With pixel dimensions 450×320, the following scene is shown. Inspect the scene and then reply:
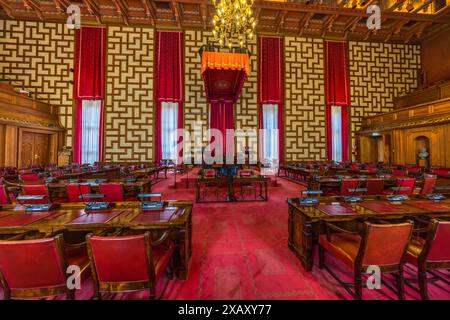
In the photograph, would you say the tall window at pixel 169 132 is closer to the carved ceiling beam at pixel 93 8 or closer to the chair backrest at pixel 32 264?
the carved ceiling beam at pixel 93 8

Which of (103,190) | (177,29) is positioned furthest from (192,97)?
(103,190)

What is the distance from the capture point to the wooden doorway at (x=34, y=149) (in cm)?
857

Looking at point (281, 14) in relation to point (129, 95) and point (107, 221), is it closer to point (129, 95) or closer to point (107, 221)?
point (129, 95)

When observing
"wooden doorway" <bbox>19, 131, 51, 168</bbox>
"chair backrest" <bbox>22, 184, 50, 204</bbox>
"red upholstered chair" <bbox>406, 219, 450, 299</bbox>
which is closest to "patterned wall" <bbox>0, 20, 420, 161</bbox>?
"wooden doorway" <bbox>19, 131, 51, 168</bbox>

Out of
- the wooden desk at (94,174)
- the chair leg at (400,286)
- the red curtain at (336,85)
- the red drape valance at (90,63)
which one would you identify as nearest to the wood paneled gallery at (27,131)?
the red drape valance at (90,63)

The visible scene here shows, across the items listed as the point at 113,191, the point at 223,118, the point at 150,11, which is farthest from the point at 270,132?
the point at 113,191

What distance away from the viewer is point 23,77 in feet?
33.7

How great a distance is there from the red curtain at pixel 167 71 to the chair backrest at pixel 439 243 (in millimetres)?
10397

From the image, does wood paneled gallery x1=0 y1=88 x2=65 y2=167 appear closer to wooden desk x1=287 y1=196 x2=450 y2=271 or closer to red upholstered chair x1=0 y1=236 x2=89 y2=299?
red upholstered chair x1=0 y1=236 x2=89 y2=299

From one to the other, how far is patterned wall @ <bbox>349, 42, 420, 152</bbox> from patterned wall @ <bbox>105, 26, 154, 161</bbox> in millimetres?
11175

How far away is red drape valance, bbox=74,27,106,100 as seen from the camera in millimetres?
10344

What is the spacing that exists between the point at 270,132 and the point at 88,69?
31.7 ft

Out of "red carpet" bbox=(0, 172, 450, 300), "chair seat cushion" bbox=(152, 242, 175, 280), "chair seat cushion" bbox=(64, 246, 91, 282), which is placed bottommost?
"red carpet" bbox=(0, 172, 450, 300)

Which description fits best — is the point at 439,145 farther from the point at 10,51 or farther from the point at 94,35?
the point at 10,51
